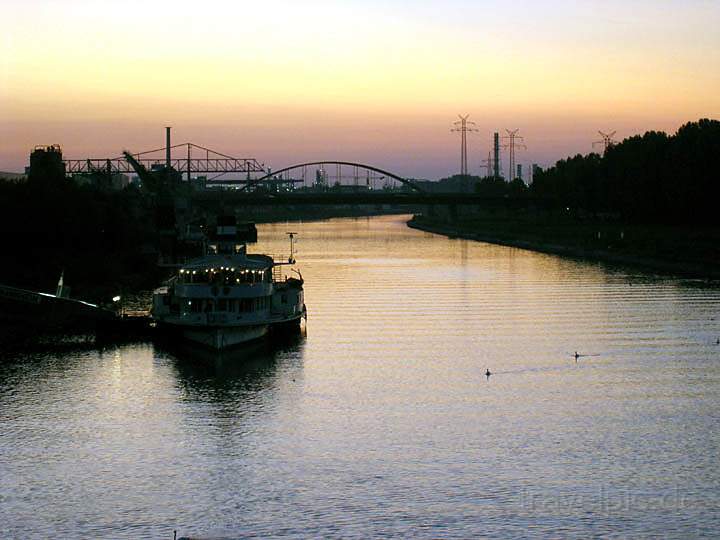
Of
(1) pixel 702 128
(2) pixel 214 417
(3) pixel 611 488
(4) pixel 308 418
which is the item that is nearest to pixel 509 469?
(3) pixel 611 488

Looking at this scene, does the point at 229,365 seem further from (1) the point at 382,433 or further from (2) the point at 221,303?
(1) the point at 382,433

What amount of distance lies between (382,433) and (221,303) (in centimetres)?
1911

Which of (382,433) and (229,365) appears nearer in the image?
(382,433)

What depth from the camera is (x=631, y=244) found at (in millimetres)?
114312

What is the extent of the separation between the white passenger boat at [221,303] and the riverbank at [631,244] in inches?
1848

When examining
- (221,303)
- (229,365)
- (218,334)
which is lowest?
(229,365)

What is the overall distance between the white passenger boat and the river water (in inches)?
51.9

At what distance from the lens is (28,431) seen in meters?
35.7

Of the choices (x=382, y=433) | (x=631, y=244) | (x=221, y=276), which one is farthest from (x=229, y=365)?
(x=631, y=244)

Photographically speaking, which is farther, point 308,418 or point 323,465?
point 308,418

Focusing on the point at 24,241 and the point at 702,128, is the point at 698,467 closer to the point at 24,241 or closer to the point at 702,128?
the point at 24,241

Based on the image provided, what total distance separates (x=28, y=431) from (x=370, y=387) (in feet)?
41.4

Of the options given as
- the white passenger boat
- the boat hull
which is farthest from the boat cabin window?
the boat hull

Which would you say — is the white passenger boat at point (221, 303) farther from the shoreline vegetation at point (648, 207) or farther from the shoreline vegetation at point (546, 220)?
the shoreline vegetation at point (648, 207)
